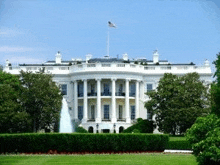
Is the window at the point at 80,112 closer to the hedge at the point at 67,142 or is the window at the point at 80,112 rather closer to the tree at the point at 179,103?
the tree at the point at 179,103

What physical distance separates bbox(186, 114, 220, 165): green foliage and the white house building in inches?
1850

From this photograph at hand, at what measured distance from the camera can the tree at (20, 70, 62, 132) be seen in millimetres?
71062

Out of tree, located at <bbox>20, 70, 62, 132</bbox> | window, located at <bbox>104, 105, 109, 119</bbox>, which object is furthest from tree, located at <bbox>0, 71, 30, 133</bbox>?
window, located at <bbox>104, 105, 109, 119</bbox>

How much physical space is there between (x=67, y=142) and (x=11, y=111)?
71.0 ft

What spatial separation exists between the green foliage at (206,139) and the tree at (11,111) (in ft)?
108

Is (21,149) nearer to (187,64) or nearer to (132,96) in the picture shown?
(132,96)

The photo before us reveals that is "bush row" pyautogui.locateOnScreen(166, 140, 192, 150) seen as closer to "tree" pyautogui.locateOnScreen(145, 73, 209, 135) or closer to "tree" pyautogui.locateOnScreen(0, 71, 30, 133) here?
"tree" pyautogui.locateOnScreen(145, 73, 209, 135)

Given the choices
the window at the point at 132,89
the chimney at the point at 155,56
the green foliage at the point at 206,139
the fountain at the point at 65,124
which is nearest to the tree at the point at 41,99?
the fountain at the point at 65,124

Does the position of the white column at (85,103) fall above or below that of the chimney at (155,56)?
below

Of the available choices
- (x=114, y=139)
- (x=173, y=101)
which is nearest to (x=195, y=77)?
(x=173, y=101)

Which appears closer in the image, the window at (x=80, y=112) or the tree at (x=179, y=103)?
the tree at (x=179, y=103)

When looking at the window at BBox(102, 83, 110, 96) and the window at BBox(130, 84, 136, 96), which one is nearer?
the window at BBox(102, 83, 110, 96)

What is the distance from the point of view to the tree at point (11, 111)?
66.4 metres

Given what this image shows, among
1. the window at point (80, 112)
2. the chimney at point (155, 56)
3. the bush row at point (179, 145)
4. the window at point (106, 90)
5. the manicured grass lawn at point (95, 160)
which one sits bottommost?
the manicured grass lawn at point (95, 160)
